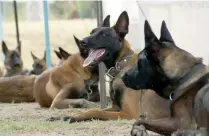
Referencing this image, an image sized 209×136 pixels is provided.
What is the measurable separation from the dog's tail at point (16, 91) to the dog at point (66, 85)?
1.14m

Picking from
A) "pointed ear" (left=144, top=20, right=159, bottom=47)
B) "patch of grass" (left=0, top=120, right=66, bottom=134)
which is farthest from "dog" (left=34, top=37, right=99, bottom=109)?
"pointed ear" (left=144, top=20, right=159, bottom=47)

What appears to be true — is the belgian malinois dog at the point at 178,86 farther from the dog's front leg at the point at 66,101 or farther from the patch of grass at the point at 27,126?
the dog's front leg at the point at 66,101

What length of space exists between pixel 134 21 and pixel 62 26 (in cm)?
1182

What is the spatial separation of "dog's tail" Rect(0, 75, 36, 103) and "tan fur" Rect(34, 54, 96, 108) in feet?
3.72

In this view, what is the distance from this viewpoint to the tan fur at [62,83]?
10432 millimetres

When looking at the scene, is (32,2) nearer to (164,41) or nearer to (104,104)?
(104,104)

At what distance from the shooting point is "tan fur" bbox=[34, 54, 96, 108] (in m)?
10.4

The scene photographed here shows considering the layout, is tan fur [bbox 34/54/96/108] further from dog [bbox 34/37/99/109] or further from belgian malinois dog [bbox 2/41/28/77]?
belgian malinois dog [bbox 2/41/28/77]

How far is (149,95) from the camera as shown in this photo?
23.4 feet

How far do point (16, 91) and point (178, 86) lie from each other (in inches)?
263

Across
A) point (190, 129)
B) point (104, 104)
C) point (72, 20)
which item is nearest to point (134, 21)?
point (104, 104)

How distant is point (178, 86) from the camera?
6.18m

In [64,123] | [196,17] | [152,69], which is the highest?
[196,17]

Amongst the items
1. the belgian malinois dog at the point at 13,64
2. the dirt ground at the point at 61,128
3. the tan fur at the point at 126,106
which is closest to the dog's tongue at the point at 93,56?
the tan fur at the point at 126,106
